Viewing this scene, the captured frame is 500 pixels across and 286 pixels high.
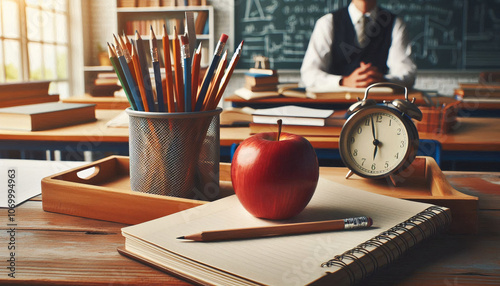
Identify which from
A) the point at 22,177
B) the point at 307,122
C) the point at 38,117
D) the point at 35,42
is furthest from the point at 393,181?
the point at 35,42

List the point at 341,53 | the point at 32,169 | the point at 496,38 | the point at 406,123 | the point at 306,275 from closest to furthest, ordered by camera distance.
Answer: the point at 306,275 → the point at 406,123 → the point at 32,169 → the point at 341,53 → the point at 496,38

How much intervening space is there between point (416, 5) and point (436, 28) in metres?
0.30

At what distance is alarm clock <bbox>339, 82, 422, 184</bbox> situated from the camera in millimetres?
839

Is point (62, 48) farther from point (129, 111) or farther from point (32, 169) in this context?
point (129, 111)

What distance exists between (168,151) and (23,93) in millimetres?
1432

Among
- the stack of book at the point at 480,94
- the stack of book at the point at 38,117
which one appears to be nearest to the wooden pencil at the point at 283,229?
the stack of book at the point at 38,117

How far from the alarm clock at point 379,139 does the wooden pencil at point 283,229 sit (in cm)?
30

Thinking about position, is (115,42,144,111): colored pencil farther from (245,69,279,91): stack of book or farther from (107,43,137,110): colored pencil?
(245,69,279,91): stack of book

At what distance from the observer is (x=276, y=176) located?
0.58 m

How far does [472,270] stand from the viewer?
1.68ft

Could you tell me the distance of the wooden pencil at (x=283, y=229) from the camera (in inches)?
20.5

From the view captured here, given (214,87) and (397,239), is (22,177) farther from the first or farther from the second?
(397,239)

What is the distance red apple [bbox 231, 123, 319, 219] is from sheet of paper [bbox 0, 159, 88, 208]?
43 cm

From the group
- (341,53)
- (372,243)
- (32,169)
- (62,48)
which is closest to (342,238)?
(372,243)
